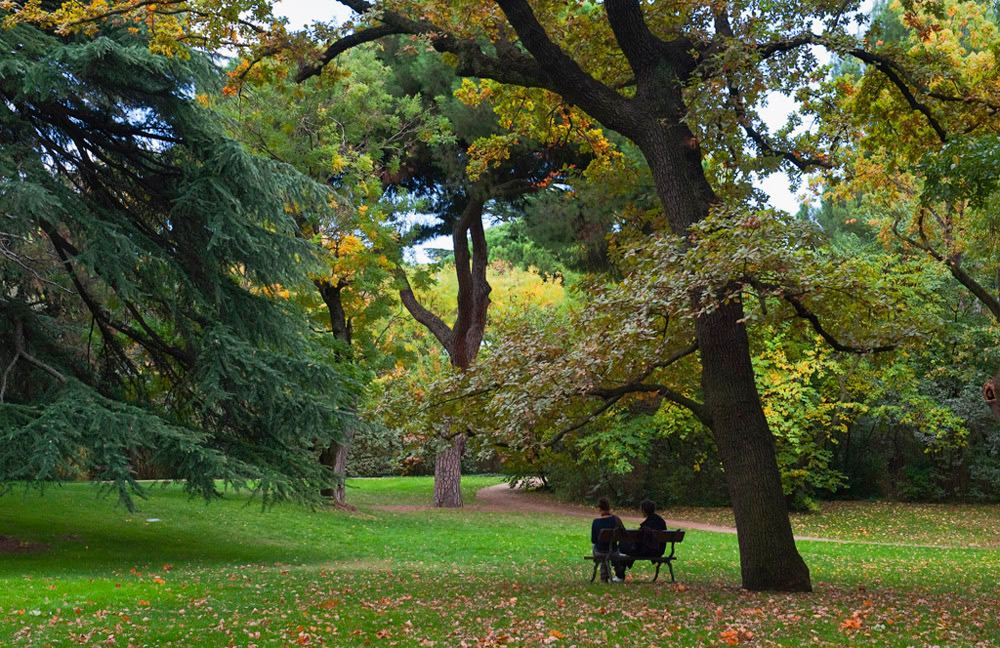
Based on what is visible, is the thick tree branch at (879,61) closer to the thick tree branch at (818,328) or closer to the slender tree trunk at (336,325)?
the thick tree branch at (818,328)

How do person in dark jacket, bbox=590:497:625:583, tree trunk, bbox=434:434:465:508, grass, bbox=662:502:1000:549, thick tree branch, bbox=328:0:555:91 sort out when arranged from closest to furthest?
1. thick tree branch, bbox=328:0:555:91
2. person in dark jacket, bbox=590:497:625:583
3. grass, bbox=662:502:1000:549
4. tree trunk, bbox=434:434:465:508

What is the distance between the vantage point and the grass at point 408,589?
664cm

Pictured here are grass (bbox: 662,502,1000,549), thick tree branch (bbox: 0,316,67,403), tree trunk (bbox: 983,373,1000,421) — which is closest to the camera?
tree trunk (bbox: 983,373,1000,421)

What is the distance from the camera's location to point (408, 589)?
9.50m

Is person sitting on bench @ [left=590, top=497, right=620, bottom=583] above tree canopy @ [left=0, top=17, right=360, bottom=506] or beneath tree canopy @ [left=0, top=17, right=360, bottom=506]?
beneath

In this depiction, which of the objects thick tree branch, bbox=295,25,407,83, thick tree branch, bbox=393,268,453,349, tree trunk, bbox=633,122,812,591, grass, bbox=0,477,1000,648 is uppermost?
thick tree branch, bbox=295,25,407,83

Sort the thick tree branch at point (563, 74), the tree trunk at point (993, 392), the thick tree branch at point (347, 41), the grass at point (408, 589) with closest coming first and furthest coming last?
the grass at point (408, 589), the tree trunk at point (993, 392), the thick tree branch at point (563, 74), the thick tree branch at point (347, 41)

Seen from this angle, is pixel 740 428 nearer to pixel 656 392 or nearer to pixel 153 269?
pixel 656 392

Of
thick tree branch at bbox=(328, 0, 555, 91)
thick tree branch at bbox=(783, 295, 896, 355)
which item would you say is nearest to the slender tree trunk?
thick tree branch at bbox=(328, 0, 555, 91)

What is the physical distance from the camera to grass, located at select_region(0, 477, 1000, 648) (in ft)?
21.8

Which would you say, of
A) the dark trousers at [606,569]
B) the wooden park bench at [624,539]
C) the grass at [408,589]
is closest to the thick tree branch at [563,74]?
the wooden park bench at [624,539]

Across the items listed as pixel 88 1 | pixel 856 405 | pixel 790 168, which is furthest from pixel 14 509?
pixel 856 405

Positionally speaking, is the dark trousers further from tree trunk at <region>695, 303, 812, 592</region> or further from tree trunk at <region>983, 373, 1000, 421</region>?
tree trunk at <region>983, 373, 1000, 421</region>

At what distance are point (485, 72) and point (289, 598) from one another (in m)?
6.26
